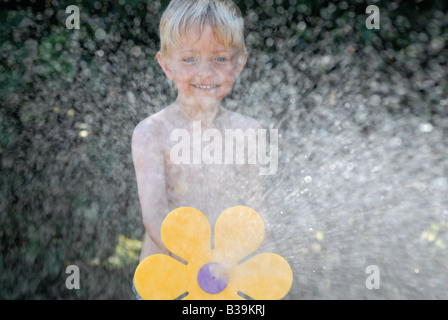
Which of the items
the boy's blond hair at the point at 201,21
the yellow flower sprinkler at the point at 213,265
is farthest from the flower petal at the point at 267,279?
the boy's blond hair at the point at 201,21

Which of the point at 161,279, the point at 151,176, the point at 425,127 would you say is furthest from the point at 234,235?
the point at 425,127

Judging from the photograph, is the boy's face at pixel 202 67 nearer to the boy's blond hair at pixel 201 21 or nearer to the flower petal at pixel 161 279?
the boy's blond hair at pixel 201 21

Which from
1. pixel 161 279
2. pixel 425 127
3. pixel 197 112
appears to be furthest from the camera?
pixel 425 127

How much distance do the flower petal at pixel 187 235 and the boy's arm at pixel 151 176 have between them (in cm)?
18

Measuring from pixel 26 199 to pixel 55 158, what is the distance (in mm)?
217

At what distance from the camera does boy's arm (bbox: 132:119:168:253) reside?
1984mm

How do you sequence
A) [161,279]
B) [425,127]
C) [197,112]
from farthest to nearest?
[425,127] < [197,112] < [161,279]

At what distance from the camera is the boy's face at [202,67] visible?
6.82 feet

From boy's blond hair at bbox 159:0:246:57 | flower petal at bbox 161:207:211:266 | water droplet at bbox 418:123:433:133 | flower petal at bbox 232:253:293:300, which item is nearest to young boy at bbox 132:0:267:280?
boy's blond hair at bbox 159:0:246:57

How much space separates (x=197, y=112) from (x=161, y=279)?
690 millimetres

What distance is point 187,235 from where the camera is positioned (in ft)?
5.73

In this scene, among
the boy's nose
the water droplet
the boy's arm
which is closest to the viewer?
the boy's arm

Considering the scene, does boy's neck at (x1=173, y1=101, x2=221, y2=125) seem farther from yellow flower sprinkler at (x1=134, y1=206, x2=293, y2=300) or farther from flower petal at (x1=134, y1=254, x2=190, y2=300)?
flower petal at (x1=134, y1=254, x2=190, y2=300)

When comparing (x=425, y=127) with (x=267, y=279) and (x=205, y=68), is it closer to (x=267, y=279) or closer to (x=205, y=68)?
(x=205, y=68)
